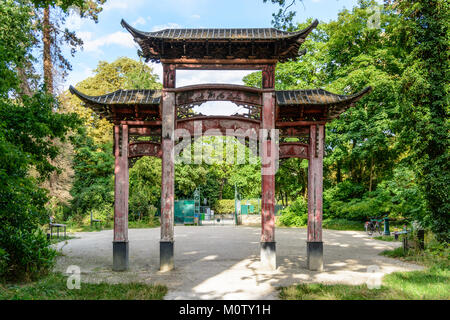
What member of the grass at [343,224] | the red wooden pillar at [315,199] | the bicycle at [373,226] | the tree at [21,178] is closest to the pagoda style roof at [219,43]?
the red wooden pillar at [315,199]

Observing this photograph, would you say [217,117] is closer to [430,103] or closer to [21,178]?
[21,178]

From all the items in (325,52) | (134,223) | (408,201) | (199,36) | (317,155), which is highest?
(325,52)

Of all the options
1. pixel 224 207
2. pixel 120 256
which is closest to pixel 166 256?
pixel 120 256

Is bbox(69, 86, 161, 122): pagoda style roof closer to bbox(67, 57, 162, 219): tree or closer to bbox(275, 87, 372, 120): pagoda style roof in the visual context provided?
bbox(275, 87, 372, 120): pagoda style roof

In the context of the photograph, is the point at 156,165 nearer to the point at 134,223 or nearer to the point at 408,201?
the point at 134,223

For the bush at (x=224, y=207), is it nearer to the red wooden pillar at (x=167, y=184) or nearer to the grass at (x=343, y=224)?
the grass at (x=343, y=224)

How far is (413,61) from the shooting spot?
11852mm

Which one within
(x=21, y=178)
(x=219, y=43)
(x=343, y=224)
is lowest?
(x=343, y=224)

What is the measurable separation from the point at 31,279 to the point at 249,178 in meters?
21.2

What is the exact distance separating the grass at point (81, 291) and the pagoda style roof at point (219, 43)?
6565 millimetres

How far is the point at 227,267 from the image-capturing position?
31.6 ft

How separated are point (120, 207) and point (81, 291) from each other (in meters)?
3.10
